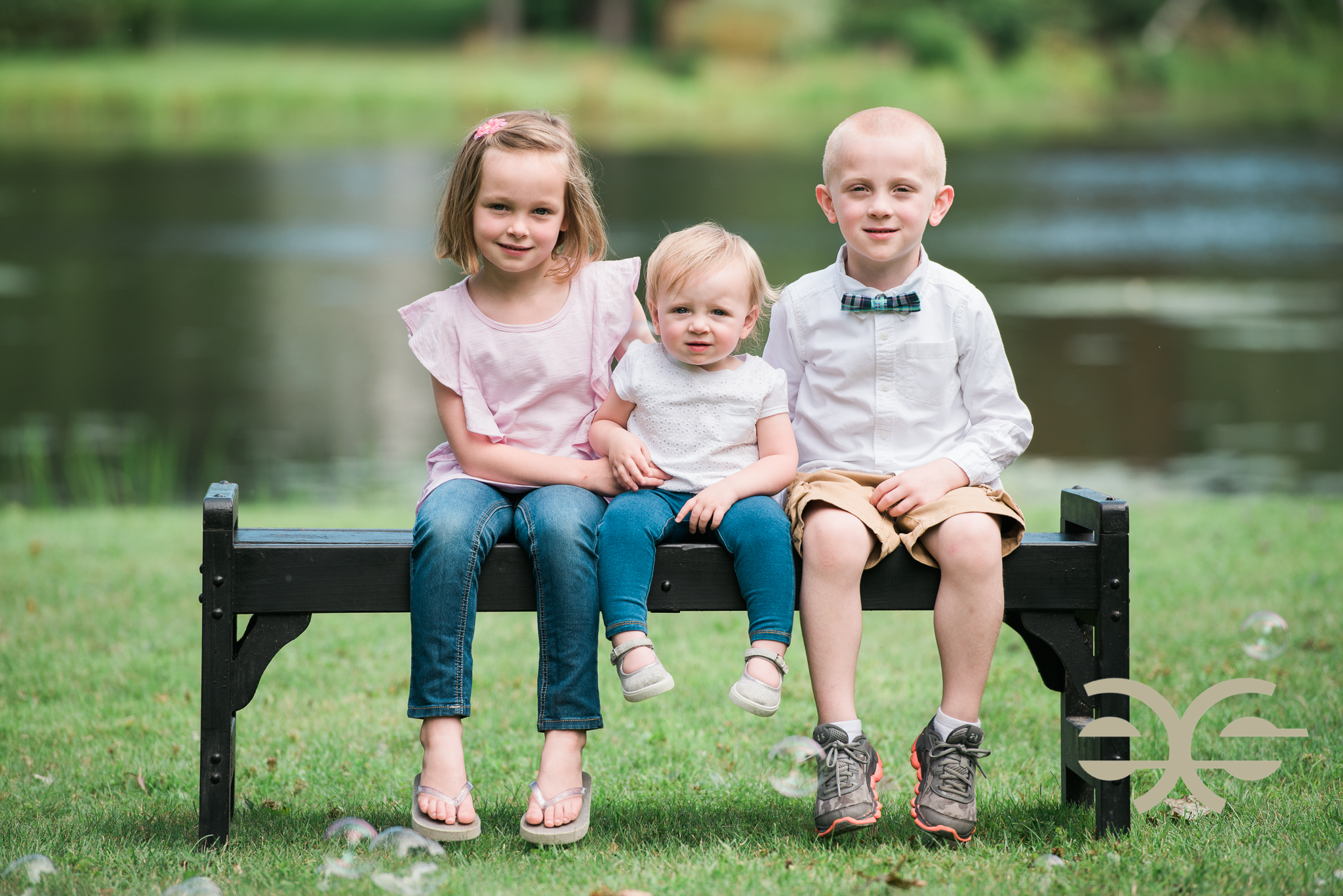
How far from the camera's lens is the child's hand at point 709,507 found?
107 inches

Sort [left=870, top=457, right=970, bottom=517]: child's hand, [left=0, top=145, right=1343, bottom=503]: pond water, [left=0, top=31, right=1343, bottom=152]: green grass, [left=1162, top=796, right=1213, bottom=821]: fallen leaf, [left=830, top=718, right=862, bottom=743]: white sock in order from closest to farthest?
[left=830, top=718, right=862, bottom=743]: white sock → [left=870, top=457, right=970, bottom=517]: child's hand → [left=1162, top=796, right=1213, bottom=821]: fallen leaf → [left=0, top=145, right=1343, bottom=503]: pond water → [left=0, top=31, right=1343, bottom=152]: green grass

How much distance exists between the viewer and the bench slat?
2697mm

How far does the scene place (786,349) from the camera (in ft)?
9.91

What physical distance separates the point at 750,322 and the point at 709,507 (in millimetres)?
409

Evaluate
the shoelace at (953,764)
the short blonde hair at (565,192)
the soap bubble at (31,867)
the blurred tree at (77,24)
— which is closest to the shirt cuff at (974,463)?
the shoelace at (953,764)

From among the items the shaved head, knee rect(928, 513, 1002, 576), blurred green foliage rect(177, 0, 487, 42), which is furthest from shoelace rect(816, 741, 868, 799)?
blurred green foliage rect(177, 0, 487, 42)

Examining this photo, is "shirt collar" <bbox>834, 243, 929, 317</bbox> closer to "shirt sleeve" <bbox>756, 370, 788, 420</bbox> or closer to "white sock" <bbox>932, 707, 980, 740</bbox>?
"shirt sleeve" <bbox>756, 370, 788, 420</bbox>

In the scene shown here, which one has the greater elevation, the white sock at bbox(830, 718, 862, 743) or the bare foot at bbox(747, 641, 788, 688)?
the bare foot at bbox(747, 641, 788, 688)

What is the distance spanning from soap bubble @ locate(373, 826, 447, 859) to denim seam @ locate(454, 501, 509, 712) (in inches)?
9.7

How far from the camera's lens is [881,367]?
9.55 ft

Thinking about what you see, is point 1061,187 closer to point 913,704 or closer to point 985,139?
point 985,139

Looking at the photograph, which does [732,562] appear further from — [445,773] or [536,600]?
[445,773]

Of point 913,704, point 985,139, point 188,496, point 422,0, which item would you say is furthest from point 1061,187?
point 913,704

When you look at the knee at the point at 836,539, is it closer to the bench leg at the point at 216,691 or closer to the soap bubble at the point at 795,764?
the soap bubble at the point at 795,764
